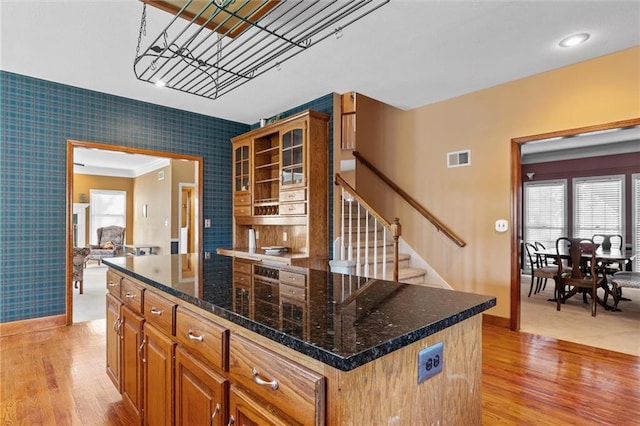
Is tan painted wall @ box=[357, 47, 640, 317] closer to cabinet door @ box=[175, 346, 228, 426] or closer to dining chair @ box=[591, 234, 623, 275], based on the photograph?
cabinet door @ box=[175, 346, 228, 426]

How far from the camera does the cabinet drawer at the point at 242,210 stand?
4.80m

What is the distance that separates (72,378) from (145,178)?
7.74m

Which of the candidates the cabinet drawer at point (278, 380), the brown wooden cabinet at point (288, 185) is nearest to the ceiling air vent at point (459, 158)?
the brown wooden cabinet at point (288, 185)

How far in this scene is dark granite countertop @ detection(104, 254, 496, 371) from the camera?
0.81 meters

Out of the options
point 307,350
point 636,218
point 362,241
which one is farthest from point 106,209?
point 636,218

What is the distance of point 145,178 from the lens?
9422mm

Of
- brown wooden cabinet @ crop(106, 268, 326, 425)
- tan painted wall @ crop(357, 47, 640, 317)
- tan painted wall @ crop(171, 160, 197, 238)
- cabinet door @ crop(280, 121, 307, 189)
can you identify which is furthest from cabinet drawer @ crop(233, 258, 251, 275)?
tan painted wall @ crop(171, 160, 197, 238)

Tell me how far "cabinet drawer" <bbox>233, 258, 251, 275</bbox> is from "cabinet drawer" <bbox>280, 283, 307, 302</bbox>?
45cm

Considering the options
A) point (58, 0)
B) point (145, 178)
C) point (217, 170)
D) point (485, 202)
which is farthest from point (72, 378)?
point (145, 178)

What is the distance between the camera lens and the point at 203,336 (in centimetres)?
124

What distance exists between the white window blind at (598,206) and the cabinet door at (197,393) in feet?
27.1

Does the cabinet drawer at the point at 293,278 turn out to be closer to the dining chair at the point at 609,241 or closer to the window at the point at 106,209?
the dining chair at the point at 609,241

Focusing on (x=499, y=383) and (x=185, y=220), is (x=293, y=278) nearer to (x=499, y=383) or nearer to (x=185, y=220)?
(x=499, y=383)

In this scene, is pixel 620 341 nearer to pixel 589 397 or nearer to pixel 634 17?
pixel 589 397
